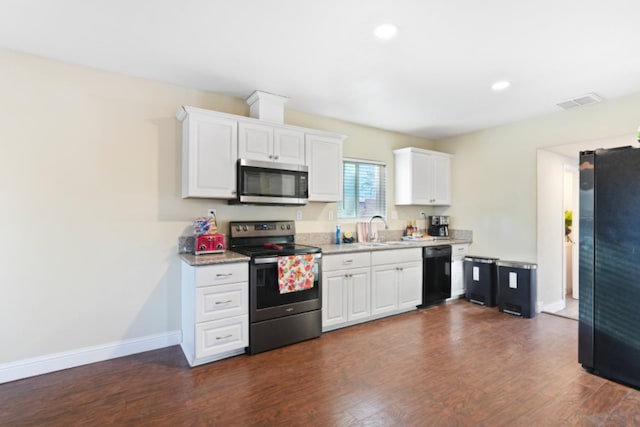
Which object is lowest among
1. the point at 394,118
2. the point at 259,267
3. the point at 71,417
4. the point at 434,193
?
the point at 71,417

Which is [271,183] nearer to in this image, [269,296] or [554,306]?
[269,296]

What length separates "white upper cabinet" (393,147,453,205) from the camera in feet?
15.4

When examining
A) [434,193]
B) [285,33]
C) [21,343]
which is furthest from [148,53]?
[434,193]

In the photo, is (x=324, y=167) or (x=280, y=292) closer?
(x=280, y=292)

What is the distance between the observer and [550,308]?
4.21 metres

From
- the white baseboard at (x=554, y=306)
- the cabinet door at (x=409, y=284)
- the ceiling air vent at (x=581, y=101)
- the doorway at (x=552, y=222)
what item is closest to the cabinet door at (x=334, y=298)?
the cabinet door at (x=409, y=284)

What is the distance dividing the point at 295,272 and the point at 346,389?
1.09 metres

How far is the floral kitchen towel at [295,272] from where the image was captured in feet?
9.62

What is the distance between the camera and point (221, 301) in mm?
2680

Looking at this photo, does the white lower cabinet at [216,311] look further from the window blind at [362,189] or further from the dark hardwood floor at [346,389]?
the window blind at [362,189]

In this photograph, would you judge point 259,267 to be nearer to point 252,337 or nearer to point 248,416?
point 252,337

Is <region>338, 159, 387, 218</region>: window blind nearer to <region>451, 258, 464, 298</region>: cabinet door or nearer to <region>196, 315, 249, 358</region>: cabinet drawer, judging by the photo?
<region>451, 258, 464, 298</region>: cabinet door

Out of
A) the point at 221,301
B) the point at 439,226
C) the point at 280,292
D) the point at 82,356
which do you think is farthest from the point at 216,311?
the point at 439,226

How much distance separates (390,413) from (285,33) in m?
2.68
